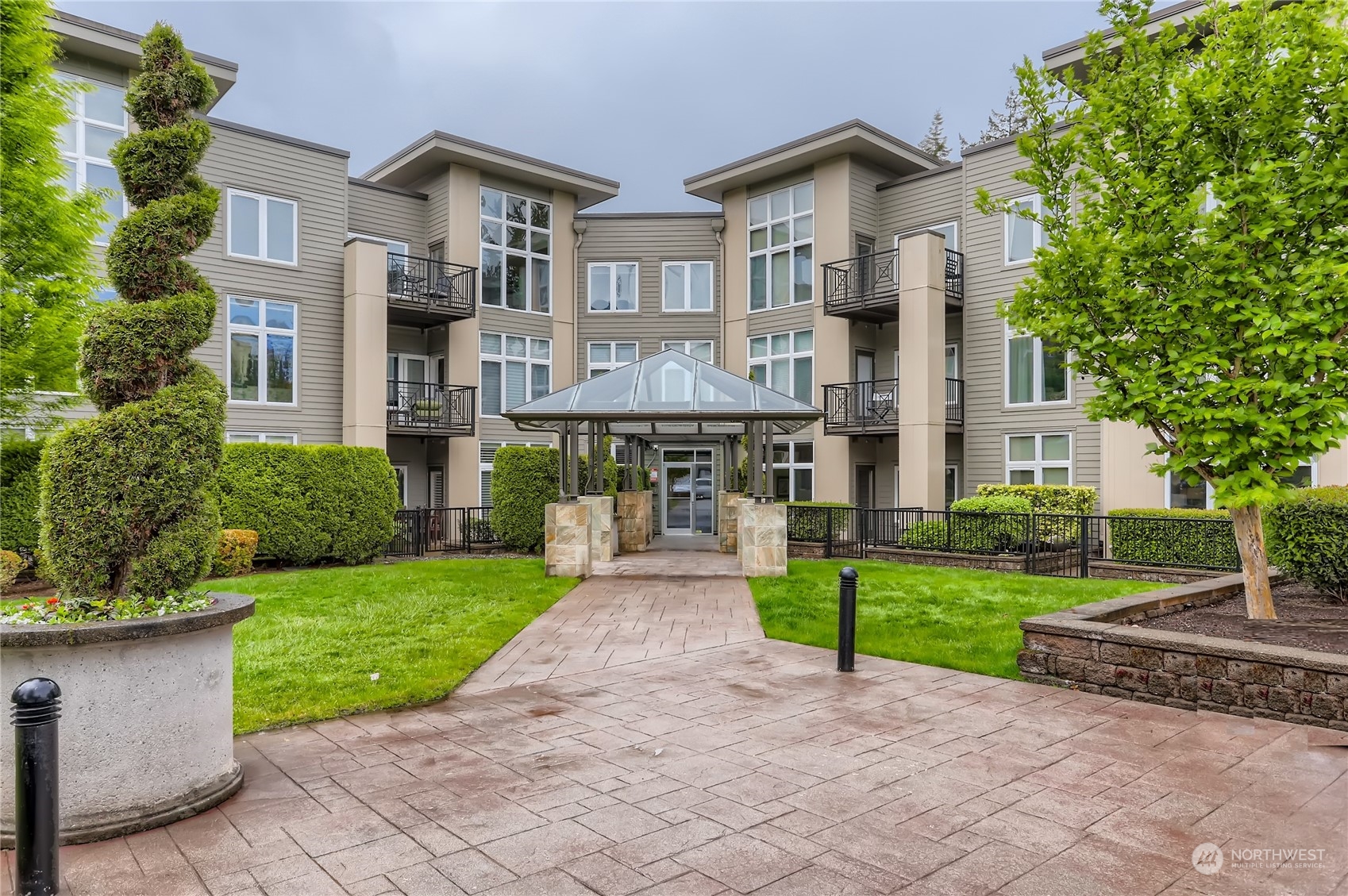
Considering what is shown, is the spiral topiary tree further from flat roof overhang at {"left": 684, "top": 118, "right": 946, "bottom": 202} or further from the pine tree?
the pine tree

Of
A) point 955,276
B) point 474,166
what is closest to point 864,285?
point 955,276

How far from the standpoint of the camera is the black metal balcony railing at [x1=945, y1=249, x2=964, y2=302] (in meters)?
19.1

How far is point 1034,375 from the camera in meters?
18.0

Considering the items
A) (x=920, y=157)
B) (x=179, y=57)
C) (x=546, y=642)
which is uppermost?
(x=920, y=157)

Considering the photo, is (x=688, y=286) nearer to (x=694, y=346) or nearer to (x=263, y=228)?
(x=694, y=346)

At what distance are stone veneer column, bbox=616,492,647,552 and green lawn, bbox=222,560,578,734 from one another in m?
4.01

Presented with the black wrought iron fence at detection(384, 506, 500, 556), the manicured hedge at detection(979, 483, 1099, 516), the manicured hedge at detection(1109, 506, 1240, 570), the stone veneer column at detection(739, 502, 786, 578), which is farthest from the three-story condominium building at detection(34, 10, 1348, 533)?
the stone veneer column at detection(739, 502, 786, 578)

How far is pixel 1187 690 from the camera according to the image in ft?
18.8

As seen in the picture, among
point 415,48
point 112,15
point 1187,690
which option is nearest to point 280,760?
point 1187,690

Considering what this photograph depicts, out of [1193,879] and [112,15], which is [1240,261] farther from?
[112,15]

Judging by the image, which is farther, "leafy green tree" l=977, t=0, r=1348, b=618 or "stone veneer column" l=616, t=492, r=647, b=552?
"stone veneer column" l=616, t=492, r=647, b=552

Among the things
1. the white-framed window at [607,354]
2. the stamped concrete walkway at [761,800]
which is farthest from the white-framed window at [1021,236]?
the stamped concrete walkway at [761,800]

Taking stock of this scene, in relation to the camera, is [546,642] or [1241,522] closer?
[1241,522]

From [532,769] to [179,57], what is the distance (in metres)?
4.84
